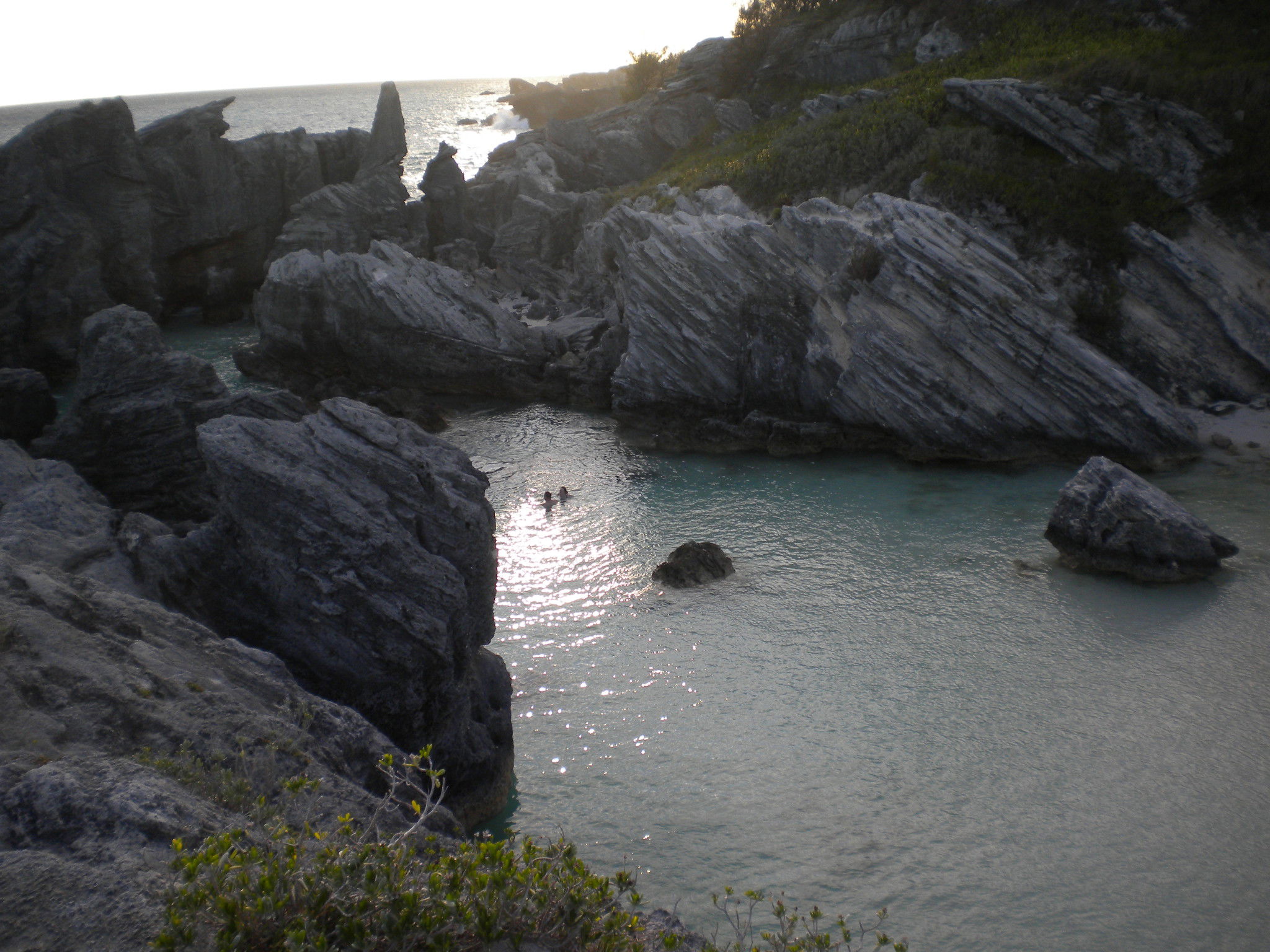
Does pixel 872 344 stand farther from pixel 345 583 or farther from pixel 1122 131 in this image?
pixel 345 583

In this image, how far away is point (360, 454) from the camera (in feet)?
49.6

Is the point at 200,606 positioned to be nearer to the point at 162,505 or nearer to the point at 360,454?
the point at 360,454

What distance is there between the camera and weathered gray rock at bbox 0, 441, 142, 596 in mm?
13609

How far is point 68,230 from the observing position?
45500mm

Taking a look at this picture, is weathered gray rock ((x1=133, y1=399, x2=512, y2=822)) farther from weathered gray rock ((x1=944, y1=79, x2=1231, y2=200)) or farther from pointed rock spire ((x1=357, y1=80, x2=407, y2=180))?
pointed rock spire ((x1=357, y1=80, x2=407, y2=180))

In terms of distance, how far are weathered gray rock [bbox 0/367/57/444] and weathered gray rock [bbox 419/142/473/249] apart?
34.6m

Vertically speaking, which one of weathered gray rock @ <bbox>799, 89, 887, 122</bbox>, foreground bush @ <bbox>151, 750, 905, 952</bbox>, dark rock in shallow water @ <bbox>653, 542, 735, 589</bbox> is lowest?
dark rock in shallow water @ <bbox>653, 542, 735, 589</bbox>

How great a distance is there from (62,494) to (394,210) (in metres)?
46.8

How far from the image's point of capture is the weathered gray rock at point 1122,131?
3394 centimetres

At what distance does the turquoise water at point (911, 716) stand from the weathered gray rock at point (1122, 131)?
15.4 meters

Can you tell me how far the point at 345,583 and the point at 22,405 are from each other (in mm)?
25096

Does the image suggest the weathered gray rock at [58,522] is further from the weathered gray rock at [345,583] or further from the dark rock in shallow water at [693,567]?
the dark rock in shallow water at [693,567]

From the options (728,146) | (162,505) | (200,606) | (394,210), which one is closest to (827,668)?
(200,606)

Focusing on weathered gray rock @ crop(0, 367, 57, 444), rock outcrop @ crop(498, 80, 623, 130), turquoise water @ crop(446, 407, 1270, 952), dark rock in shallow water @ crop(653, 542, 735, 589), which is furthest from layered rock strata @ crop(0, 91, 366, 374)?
dark rock in shallow water @ crop(653, 542, 735, 589)
